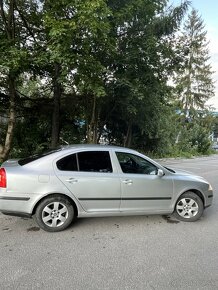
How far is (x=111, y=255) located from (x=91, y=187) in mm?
A: 1138

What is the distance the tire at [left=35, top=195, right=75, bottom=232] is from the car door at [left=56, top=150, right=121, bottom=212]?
0.24 metres

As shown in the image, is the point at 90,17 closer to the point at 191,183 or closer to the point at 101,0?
the point at 101,0

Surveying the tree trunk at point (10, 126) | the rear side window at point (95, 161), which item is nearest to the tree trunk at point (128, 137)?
the tree trunk at point (10, 126)

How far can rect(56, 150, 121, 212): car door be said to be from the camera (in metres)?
4.06

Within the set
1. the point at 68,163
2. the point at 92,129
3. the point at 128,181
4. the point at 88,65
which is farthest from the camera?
the point at 92,129

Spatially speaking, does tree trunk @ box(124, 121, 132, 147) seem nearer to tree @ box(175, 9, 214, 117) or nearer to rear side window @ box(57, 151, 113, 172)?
rear side window @ box(57, 151, 113, 172)

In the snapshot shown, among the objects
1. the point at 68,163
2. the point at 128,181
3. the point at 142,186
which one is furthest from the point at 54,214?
the point at 142,186

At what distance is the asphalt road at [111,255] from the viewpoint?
2.79 metres

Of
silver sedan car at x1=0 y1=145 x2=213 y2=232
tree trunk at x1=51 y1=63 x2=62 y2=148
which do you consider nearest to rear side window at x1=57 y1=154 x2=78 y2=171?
silver sedan car at x1=0 y1=145 x2=213 y2=232

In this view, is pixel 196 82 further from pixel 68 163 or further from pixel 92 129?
pixel 68 163

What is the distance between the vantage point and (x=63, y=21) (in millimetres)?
6004

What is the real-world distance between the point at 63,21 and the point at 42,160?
3811 mm

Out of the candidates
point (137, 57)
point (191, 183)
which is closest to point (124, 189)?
point (191, 183)

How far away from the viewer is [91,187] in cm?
410
